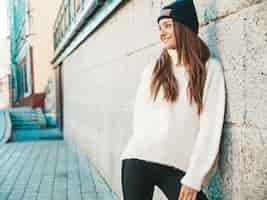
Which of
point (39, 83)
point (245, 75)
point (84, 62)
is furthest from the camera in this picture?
point (39, 83)

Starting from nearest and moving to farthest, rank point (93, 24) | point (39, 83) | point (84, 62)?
1. point (93, 24)
2. point (84, 62)
3. point (39, 83)

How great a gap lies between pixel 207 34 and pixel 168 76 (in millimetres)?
475

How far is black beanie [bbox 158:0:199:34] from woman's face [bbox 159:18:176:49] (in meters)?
0.02

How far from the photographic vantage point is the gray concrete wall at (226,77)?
1.61 m

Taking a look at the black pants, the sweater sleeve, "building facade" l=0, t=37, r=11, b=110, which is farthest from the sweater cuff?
"building facade" l=0, t=37, r=11, b=110

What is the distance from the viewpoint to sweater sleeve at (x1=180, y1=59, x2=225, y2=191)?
167 cm

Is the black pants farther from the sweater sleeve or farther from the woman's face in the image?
the woman's face

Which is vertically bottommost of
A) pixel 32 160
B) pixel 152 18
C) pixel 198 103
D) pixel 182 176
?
pixel 32 160

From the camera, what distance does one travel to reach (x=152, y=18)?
3314 millimetres

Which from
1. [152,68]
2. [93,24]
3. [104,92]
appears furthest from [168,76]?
[93,24]

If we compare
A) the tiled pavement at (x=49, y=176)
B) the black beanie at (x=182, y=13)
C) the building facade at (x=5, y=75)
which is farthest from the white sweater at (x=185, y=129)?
the building facade at (x=5, y=75)

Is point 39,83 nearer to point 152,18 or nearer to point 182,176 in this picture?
point 152,18

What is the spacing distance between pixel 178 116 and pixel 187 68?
233 mm

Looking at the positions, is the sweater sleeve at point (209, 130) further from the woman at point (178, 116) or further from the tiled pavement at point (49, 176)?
the tiled pavement at point (49, 176)
